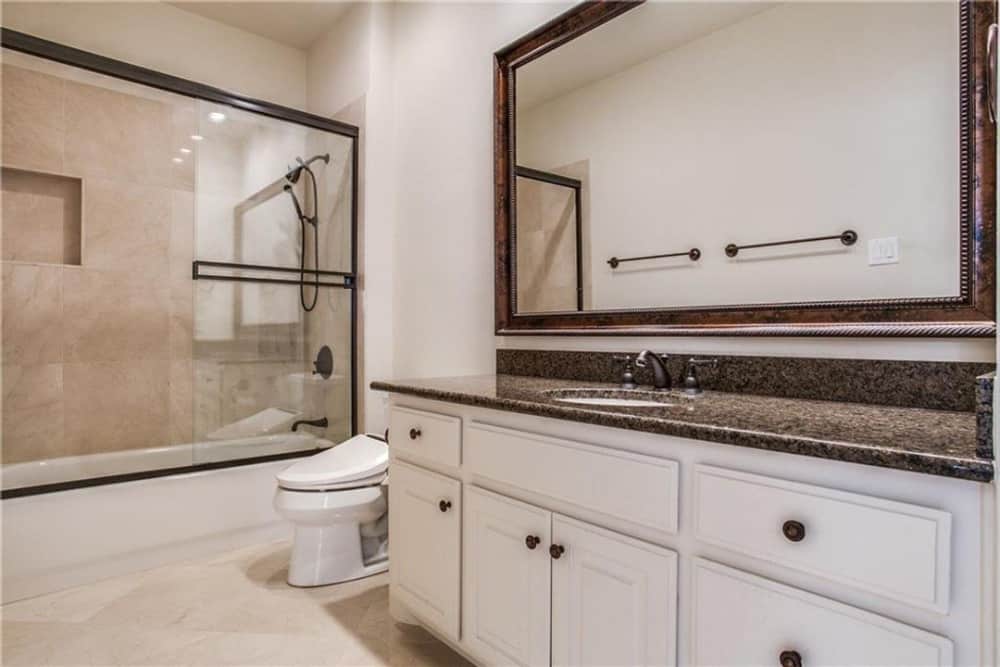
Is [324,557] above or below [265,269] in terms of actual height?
below

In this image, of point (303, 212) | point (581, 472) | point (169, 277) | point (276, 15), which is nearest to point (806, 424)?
point (581, 472)

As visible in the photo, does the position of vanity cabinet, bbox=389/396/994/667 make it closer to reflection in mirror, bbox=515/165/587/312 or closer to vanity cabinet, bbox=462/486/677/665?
vanity cabinet, bbox=462/486/677/665

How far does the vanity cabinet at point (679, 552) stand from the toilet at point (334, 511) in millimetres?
565

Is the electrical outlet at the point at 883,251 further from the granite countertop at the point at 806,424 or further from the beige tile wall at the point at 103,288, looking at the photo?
the beige tile wall at the point at 103,288

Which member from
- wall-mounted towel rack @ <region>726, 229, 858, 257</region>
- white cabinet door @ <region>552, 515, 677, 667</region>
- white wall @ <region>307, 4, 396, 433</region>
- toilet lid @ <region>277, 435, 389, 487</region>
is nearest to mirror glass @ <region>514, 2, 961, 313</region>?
wall-mounted towel rack @ <region>726, 229, 858, 257</region>

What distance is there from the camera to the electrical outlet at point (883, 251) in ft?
3.90

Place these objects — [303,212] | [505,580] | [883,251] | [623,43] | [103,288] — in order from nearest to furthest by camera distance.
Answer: [883,251], [505,580], [623,43], [103,288], [303,212]

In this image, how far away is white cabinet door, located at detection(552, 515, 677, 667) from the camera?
1.00 m

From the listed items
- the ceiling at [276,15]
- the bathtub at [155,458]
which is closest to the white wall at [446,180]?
the ceiling at [276,15]

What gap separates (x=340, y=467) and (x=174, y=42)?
2494 mm

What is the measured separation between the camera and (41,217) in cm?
257

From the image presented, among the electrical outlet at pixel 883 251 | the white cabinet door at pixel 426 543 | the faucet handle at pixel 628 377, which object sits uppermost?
the electrical outlet at pixel 883 251

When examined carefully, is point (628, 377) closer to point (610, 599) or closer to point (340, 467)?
point (610, 599)

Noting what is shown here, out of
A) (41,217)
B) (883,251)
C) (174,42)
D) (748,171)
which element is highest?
(174,42)
